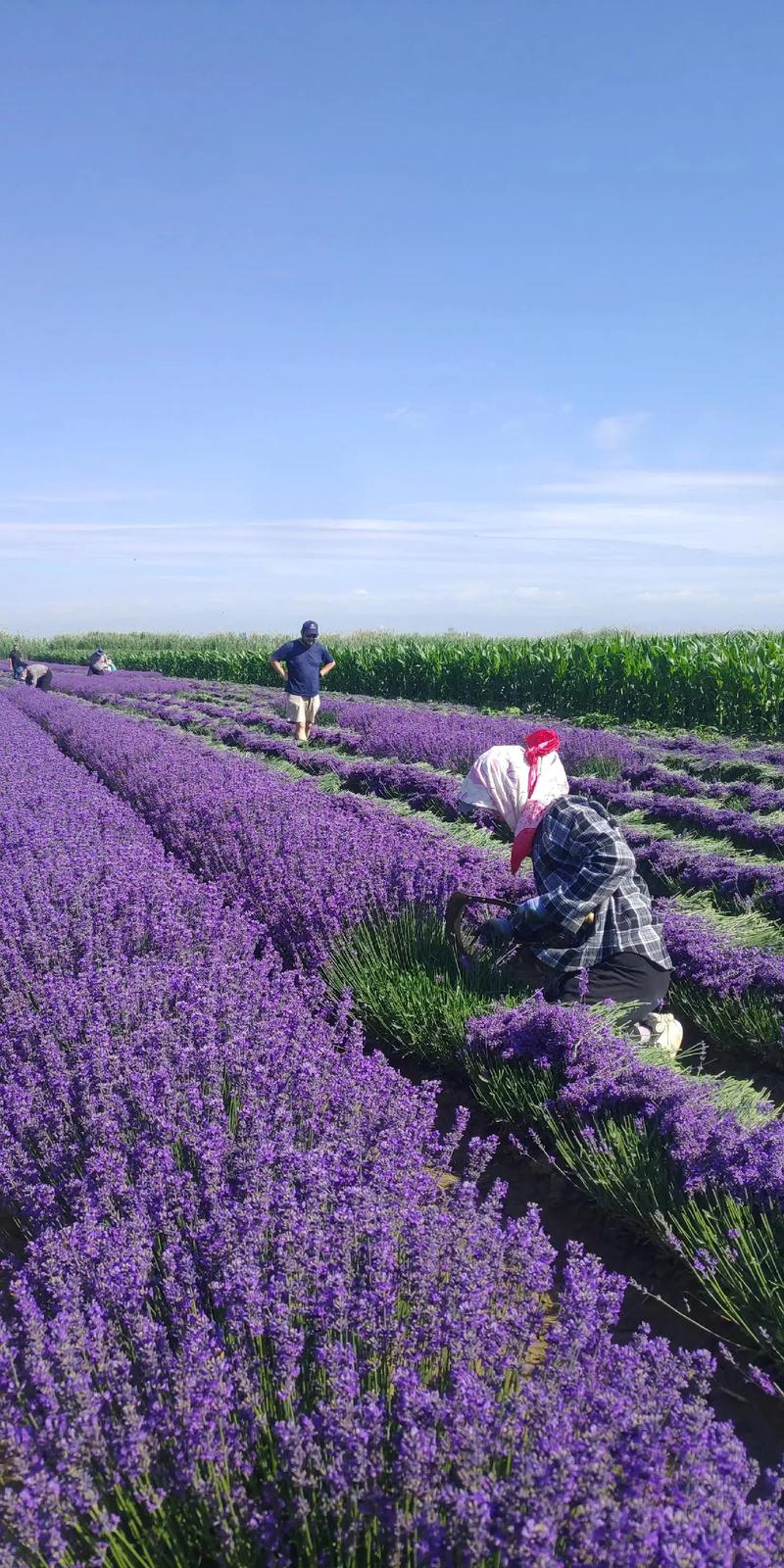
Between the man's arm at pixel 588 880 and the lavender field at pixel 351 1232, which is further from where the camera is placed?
the man's arm at pixel 588 880

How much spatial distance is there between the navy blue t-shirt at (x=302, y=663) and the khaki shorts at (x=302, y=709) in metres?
0.18

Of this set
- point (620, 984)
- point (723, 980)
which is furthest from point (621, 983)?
point (723, 980)

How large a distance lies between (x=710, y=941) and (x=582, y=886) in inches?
46.9

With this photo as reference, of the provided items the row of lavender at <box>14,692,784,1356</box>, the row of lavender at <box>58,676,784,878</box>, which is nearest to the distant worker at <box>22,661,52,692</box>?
the row of lavender at <box>58,676,784,878</box>

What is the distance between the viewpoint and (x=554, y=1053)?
11.5ft

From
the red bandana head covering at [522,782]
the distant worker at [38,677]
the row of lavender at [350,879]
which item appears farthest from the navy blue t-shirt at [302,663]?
the distant worker at [38,677]

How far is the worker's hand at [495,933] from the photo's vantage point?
403 cm

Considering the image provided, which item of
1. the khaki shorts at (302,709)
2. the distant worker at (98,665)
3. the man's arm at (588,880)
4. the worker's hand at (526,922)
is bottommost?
the worker's hand at (526,922)

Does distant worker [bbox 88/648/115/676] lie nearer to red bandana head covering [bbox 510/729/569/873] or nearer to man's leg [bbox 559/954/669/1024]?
red bandana head covering [bbox 510/729/569/873]

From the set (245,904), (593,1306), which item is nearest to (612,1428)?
(593,1306)

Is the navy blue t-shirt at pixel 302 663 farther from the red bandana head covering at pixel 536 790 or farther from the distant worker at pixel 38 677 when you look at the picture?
the distant worker at pixel 38 677

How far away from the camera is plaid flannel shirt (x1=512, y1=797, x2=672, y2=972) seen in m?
3.83

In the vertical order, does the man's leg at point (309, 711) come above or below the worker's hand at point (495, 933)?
above

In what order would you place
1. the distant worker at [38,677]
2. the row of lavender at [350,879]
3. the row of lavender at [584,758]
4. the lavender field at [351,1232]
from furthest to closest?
the distant worker at [38,677]
the row of lavender at [584,758]
the row of lavender at [350,879]
the lavender field at [351,1232]
